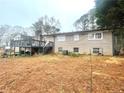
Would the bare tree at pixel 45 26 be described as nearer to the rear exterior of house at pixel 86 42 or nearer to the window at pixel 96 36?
the rear exterior of house at pixel 86 42

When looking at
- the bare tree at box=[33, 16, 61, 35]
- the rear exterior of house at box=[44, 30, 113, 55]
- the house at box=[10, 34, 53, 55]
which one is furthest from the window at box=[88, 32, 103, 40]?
the bare tree at box=[33, 16, 61, 35]

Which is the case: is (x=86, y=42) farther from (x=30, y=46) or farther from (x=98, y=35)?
(x=30, y=46)

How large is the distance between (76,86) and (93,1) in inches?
332

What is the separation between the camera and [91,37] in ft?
74.2

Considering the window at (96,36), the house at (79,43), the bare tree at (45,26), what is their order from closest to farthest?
the house at (79,43)
the window at (96,36)
the bare tree at (45,26)

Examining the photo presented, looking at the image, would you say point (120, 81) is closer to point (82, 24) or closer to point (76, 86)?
point (76, 86)

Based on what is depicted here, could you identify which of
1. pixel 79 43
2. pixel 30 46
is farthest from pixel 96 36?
pixel 30 46

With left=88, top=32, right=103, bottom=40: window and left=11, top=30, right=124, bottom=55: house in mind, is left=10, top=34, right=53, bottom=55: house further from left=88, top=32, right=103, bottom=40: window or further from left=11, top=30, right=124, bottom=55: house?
left=88, top=32, right=103, bottom=40: window

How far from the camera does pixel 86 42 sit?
2311cm

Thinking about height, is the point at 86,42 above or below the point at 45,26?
below

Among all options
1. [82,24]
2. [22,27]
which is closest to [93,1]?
[82,24]

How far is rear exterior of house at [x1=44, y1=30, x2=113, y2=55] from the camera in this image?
2119cm

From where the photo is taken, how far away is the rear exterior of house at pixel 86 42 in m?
21.2

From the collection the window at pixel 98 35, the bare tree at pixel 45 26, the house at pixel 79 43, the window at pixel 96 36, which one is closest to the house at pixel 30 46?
the house at pixel 79 43
